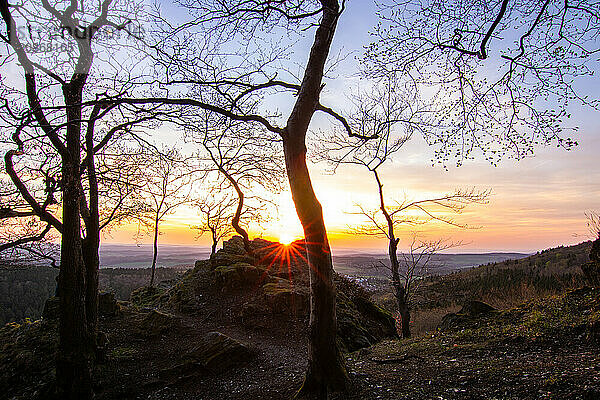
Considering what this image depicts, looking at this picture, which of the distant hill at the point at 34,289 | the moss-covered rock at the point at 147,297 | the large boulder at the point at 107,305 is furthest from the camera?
the distant hill at the point at 34,289

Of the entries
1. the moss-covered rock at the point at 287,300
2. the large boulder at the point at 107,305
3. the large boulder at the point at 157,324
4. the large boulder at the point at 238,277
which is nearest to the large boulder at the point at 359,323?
the moss-covered rock at the point at 287,300

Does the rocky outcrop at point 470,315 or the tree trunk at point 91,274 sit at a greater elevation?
the tree trunk at point 91,274

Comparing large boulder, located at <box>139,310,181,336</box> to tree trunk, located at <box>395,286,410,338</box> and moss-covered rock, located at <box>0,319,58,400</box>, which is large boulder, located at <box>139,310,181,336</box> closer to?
moss-covered rock, located at <box>0,319,58,400</box>

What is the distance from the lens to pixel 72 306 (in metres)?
6.11

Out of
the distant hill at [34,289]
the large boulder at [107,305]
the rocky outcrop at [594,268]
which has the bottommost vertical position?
the distant hill at [34,289]

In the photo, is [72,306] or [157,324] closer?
[72,306]

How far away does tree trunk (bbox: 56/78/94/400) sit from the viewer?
19.5 feet

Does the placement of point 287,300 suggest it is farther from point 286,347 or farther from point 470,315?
point 470,315

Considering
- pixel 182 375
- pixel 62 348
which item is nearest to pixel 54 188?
pixel 62 348

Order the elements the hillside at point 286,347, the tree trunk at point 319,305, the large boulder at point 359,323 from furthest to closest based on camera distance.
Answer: the large boulder at point 359,323
the tree trunk at point 319,305
the hillside at point 286,347

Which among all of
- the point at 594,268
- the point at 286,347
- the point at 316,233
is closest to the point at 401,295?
the point at 286,347

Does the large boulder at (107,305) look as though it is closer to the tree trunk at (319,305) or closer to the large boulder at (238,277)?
the large boulder at (238,277)

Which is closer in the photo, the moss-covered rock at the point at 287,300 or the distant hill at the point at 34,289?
the moss-covered rock at the point at 287,300

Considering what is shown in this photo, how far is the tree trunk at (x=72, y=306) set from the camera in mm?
5950
